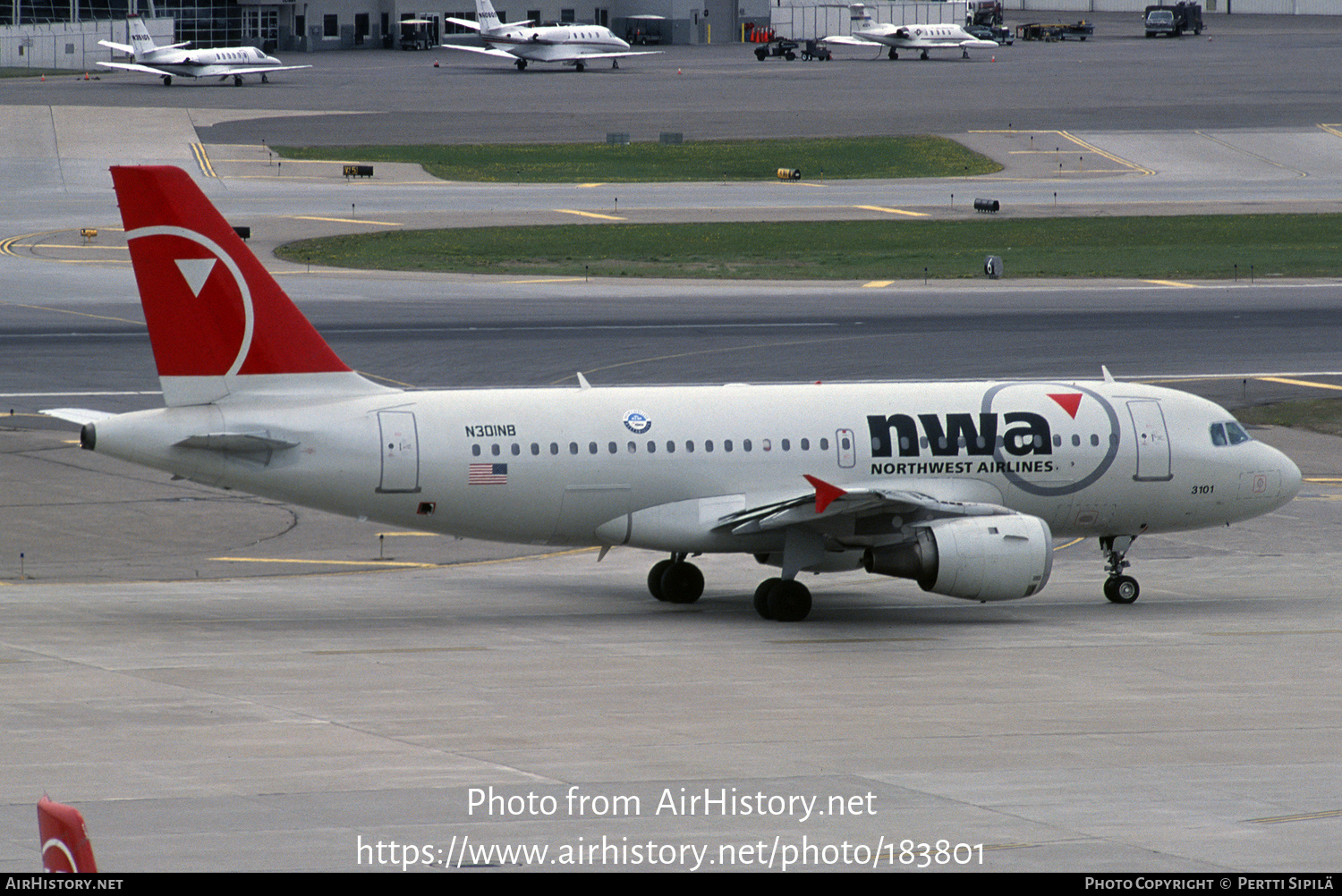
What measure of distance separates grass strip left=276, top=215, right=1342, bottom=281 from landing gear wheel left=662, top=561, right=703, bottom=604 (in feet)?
148

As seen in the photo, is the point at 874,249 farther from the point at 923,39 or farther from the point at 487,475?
the point at 923,39

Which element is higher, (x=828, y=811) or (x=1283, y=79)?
(x=1283, y=79)

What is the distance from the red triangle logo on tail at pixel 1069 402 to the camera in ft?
115

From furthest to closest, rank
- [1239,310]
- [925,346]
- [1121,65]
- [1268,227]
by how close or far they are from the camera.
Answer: [1121,65] < [1268,227] < [1239,310] < [925,346]

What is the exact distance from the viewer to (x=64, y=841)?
34.0ft

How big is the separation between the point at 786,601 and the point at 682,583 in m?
2.76

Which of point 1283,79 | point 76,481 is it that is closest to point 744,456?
point 76,481

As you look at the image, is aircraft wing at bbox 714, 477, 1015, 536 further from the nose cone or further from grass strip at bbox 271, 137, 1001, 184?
grass strip at bbox 271, 137, 1001, 184

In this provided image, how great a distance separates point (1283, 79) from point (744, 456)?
458 feet

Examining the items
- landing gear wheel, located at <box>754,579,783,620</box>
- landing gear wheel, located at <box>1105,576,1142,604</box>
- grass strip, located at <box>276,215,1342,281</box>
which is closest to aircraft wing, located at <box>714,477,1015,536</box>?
A: landing gear wheel, located at <box>754,579,783,620</box>

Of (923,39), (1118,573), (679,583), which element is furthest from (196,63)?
(1118,573)

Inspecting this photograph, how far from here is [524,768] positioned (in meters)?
22.4

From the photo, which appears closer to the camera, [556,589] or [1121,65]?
[556,589]

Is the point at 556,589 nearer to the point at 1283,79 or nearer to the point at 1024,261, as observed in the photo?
the point at 1024,261
